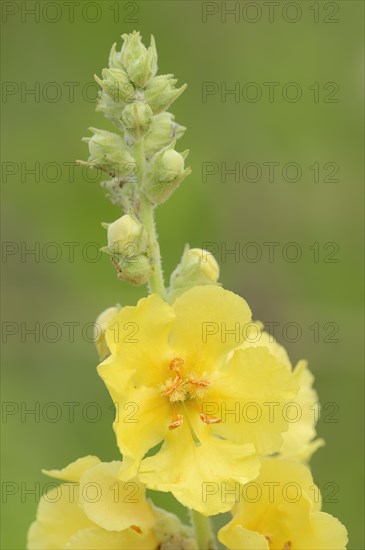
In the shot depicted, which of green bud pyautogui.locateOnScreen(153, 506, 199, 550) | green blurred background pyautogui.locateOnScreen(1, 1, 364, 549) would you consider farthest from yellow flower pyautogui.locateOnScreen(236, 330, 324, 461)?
green blurred background pyautogui.locateOnScreen(1, 1, 364, 549)

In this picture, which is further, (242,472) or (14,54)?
(14,54)

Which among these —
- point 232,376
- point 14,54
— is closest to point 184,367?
point 232,376

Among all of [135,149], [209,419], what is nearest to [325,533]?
[209,419]

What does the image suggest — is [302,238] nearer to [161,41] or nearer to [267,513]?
[161,41]

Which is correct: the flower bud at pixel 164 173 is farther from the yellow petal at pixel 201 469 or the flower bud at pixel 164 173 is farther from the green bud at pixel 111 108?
the yellow petal at pixel 201 469

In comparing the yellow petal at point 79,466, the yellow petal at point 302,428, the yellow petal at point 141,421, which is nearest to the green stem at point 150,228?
the yellow petal at point 141,421

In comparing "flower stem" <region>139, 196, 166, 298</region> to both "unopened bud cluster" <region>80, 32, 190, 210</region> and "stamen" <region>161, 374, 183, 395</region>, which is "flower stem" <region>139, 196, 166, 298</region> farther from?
"stamen" <region>161, 374, 183, 395</region>

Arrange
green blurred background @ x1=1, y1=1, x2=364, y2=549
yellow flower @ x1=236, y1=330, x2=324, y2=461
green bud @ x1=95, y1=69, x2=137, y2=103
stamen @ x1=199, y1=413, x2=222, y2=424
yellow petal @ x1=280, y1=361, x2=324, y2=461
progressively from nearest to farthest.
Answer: stamen @ x1=199, y1=413, x2=222, y2=424, green bud @ x1=95, y1=69, x2=137, y2=103, yellow flower @ x1=236, y1=330, x2=324, y2=461, yellow petal @ x1=280, y1=361, x2=324, y2=461, green blurred background @ x1=1, y1=1, x2=364, y2=549
